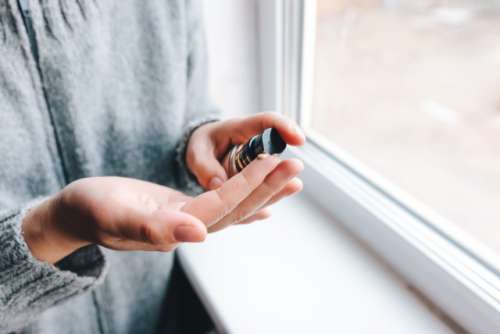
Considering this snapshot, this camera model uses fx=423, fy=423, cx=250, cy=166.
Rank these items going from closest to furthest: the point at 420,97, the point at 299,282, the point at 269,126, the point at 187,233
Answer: the point at 187,233 → the point at 269,126 → the point at 299,282 → the point at 420,97

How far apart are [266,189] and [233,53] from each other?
365 mm

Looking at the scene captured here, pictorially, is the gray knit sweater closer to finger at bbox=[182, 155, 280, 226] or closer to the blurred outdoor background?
finger at bbox=[182, 155, 280, 226]

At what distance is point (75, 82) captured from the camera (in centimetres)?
45

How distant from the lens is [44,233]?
14.2 inches

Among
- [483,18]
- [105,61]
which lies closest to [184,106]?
[105,61]

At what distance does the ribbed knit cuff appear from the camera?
1.73 ft

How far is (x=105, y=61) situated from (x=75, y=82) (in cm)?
4

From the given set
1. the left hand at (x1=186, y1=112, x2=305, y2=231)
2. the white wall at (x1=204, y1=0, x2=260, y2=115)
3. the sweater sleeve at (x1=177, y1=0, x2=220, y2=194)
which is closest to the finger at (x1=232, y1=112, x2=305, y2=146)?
the left hand at (x1=186, y1=112, x2=305, y2=231)

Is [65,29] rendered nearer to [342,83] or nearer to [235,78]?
[235,78]

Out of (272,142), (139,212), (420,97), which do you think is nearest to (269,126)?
(272,142)

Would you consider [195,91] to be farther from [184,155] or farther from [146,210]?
[146,210]

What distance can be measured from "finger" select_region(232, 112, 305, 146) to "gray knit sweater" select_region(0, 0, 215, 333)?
104mm

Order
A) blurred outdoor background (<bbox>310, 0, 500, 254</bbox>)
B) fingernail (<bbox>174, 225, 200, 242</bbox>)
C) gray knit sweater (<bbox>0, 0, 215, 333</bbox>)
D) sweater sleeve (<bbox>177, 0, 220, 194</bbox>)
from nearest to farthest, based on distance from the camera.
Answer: fingernail (<bbox>174, 225, 200, 242</bbox>) < gray knit sweater (<bbox>0, 0, 215, 333</bbox>) < sweater sleeve (<bbox>177, 0, 220, 194</bbox>) < blurred outdoor background (<bbox>310, 0, 500, 254</bbox>)

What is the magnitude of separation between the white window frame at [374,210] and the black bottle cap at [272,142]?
8.8 inches
